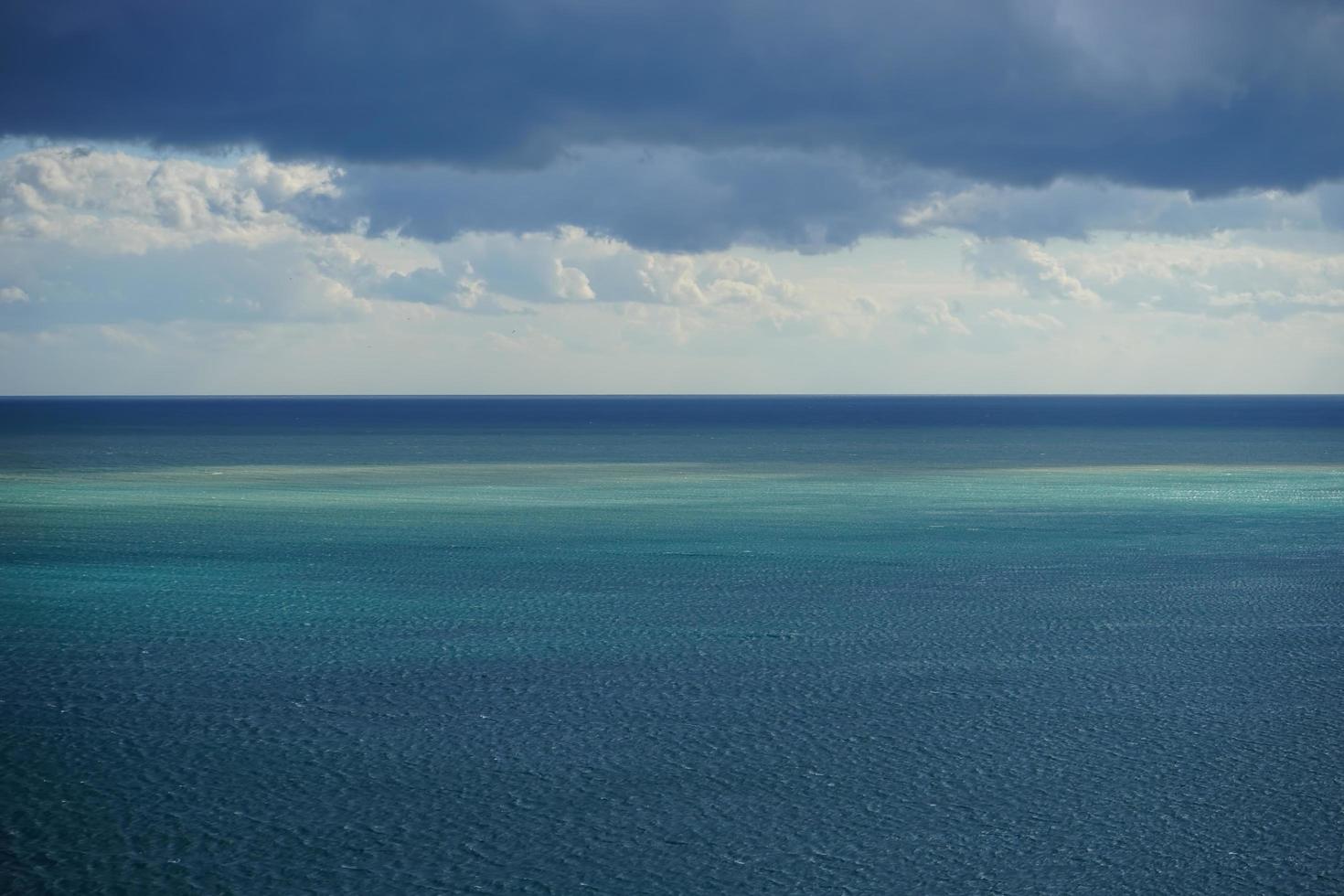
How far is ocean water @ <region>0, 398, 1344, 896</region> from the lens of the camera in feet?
76.4

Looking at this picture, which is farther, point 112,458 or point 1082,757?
point 112,458

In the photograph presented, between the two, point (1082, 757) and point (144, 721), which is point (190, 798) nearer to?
point (144, 721)

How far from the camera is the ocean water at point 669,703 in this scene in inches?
917

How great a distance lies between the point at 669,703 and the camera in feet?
105

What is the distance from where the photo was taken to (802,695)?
3284 cm

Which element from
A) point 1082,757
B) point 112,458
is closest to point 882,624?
point 1082,757

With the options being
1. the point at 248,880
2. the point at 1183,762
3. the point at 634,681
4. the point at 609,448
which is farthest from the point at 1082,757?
the point at 609,448

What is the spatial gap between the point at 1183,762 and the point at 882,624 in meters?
14.0

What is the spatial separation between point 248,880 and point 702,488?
66260 millimetres

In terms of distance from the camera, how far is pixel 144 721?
3070 cm

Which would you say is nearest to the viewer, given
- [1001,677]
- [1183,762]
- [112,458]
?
[1183,762]

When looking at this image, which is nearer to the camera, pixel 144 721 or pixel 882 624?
pixel 144 721

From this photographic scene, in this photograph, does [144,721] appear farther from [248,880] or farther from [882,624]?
[882,624]

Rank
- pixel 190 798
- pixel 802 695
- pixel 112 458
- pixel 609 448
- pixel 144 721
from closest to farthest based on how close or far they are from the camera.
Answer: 1. pixel 190 798
2. pixel 144 721
3. pixel 802 695
4. pixel 112 458
5. pixel 609 448
